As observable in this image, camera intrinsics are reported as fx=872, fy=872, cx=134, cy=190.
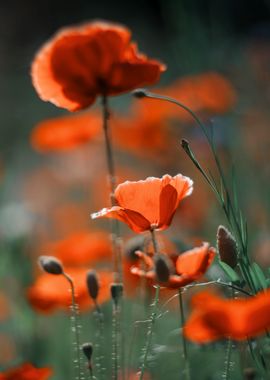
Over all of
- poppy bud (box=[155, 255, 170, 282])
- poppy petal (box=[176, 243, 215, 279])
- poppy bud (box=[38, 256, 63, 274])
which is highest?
poppy bud (box=[38, 256, 63, 274])

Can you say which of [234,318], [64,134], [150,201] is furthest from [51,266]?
[64,134]

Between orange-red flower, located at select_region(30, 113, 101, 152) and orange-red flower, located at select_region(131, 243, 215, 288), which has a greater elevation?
orange-red flower, located at select_region(30, 113, 101, 152)

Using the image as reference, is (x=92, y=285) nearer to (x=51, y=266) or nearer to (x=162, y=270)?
(x=51, y=266)

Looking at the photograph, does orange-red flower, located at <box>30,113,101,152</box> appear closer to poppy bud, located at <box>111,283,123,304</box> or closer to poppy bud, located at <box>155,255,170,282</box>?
poppy bud, located at <box>111,283,123,304</box>

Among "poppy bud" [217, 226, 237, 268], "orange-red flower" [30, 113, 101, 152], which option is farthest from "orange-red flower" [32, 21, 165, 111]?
"orange-red flower" [30, 113, 101, 152]

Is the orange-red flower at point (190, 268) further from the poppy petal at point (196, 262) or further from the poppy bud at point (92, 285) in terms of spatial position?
the poppy bud at point (92, 285)

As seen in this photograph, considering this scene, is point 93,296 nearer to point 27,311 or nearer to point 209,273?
point 209,273

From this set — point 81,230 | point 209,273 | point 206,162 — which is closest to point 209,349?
point 209,273
